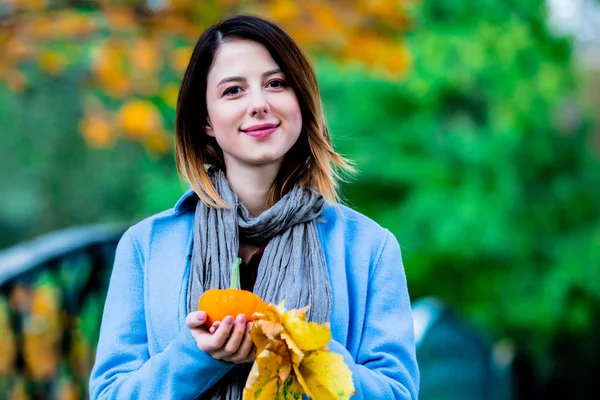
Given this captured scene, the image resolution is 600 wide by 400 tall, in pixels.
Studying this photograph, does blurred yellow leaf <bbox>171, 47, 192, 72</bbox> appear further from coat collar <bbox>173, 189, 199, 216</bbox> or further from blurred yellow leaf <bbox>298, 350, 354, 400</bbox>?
blurred yellow leaf <bbox>298, 350, 354, 400</bbox>

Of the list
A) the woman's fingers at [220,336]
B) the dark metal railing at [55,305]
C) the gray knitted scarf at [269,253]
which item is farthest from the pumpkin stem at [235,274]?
the dark metal railing at [55,305]

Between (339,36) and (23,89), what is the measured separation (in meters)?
2.04

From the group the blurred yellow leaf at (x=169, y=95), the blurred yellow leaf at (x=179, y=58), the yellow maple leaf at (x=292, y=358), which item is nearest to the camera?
the yellow maple leaf at (x=292, y=358)

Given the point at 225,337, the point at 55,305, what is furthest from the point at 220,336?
the point at 55,305

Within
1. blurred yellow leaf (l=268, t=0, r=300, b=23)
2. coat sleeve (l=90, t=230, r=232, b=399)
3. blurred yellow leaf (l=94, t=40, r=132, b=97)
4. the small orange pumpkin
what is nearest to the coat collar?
coat sleeve (l=90, t=230, r=232, b=399)

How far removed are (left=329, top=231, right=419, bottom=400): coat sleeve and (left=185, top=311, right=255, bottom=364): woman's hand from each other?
0.26 m

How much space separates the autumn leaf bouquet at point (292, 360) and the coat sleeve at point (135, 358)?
13 cm

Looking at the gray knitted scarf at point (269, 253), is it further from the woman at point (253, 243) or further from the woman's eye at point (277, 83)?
the woman's eye at point (277, 83)

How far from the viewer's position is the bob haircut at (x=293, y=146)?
2.03 meters

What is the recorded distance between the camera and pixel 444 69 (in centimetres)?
1082

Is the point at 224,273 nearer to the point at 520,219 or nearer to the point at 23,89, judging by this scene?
the point at 23,89

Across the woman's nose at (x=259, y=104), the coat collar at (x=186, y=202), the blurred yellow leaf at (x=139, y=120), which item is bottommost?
the blurred yellow leaf at (x=139, y=120)

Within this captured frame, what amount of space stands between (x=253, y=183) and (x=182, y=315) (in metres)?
0.34

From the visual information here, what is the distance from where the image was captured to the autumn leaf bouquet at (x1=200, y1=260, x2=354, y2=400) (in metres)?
1.69
